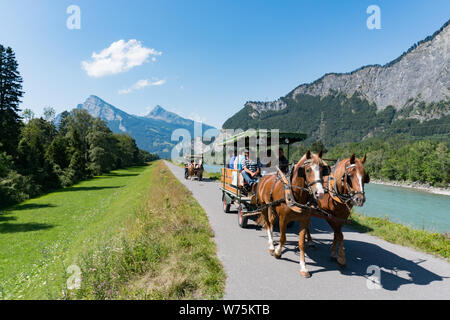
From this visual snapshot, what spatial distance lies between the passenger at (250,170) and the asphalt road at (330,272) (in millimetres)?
1866

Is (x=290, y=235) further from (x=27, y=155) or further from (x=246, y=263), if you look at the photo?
(x=27, y=155)

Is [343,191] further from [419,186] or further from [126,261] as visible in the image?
[419,186]

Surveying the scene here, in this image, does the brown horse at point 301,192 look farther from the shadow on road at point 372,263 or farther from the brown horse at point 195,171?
the brown horse at point 195,171

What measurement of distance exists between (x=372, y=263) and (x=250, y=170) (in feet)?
13.7

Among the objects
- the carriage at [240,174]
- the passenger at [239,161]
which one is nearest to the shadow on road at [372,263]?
the carriage at [240,174]

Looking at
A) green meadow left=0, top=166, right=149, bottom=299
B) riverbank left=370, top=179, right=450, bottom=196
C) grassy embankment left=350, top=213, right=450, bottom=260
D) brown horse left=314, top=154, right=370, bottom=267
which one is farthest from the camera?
riverbank left=370, top=179, right=450, bottom=196

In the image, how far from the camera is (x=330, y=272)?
483cm

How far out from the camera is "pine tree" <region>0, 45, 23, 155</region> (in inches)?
976

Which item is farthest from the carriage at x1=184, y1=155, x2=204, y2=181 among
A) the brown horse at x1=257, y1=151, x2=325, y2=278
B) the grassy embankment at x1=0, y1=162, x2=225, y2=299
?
the brown horse at x1=257, y1=151, x2=325, y2=278

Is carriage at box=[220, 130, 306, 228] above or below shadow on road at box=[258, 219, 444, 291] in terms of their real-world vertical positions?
above

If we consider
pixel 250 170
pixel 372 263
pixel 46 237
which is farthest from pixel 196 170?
pixel 372 263

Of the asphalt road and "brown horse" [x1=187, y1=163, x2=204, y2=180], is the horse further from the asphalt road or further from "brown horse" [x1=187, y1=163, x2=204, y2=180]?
"brown horse" [x1=187, y1=163, x2=204, y2=180]

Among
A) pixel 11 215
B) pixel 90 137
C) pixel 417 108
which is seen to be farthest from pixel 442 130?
pixel 11 215
